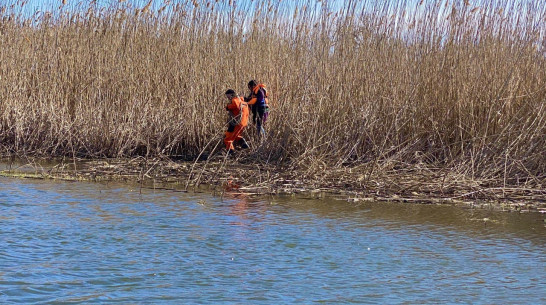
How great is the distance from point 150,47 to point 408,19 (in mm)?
3427

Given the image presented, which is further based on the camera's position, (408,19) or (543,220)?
(408,19)

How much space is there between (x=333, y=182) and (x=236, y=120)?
224 cm

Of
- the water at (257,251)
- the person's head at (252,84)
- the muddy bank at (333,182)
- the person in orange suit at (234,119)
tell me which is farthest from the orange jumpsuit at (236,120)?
the water at (257,251)

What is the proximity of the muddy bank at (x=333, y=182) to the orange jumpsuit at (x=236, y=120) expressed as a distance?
81 cm

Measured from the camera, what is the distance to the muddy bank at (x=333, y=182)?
22.4 ft

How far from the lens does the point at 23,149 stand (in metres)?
9.45

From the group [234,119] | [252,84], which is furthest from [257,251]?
[252,84]

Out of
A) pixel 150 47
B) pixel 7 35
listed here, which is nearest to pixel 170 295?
pixel 150 47

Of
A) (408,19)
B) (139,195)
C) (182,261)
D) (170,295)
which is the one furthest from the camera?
(408,19)

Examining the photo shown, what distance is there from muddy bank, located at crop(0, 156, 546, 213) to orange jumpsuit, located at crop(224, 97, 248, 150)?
811 millimetres

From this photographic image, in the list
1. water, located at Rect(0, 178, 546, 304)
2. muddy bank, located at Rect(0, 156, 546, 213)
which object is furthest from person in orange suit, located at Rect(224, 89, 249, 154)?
water, located at Rect(0, 178, 546, 304)

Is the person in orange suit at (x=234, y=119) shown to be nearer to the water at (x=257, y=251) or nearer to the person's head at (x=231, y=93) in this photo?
the person's head at (x=231, y=93)

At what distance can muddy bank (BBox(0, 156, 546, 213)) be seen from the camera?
6824mm

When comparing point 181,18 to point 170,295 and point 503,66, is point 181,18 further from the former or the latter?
point 170,295
